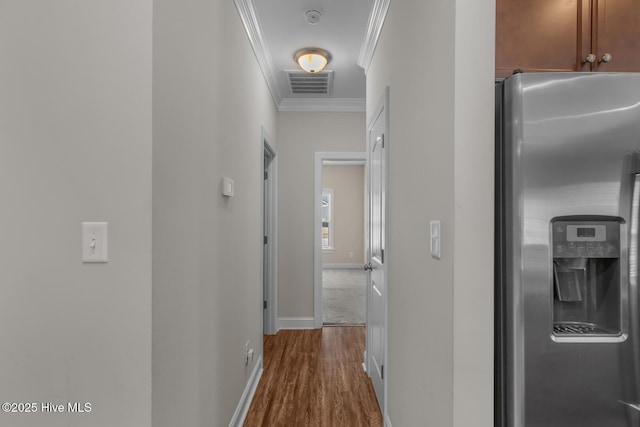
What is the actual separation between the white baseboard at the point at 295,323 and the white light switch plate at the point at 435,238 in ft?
10.4

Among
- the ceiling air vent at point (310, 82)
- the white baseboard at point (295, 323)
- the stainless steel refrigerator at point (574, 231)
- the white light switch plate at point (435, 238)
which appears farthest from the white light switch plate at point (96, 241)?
A: the white baseboard at point (295, 323)

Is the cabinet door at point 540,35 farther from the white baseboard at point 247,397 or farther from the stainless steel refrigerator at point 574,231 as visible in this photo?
the white baseboard at point 247,397

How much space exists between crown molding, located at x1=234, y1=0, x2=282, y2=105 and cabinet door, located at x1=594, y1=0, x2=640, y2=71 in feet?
6.18

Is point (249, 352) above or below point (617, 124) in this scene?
below

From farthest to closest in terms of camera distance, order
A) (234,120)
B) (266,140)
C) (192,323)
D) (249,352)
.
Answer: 1. (266,140)
2. (249,352)
3. (234,120)
4. (192,323)

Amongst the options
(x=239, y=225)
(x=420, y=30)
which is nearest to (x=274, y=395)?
(x=239, y=225)

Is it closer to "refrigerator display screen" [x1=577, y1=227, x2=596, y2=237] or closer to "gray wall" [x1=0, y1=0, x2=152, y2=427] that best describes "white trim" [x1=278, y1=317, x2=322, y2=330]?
"gray wall" [x1=0, y1=0, x2=152, y2=427]

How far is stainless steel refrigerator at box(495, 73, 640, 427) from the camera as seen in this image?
103 centimetres

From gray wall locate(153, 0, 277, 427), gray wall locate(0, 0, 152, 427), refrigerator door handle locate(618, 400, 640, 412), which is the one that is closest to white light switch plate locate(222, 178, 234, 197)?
gray wall locate(153, 0, 277, 427)

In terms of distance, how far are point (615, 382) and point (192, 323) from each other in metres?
1.47

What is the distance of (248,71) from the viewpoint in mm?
2537

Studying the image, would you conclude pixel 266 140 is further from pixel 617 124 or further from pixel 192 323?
pixel 617 124

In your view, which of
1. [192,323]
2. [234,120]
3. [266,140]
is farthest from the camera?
[266,140]

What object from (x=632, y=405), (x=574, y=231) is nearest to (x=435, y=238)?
(x=574, y=231)
